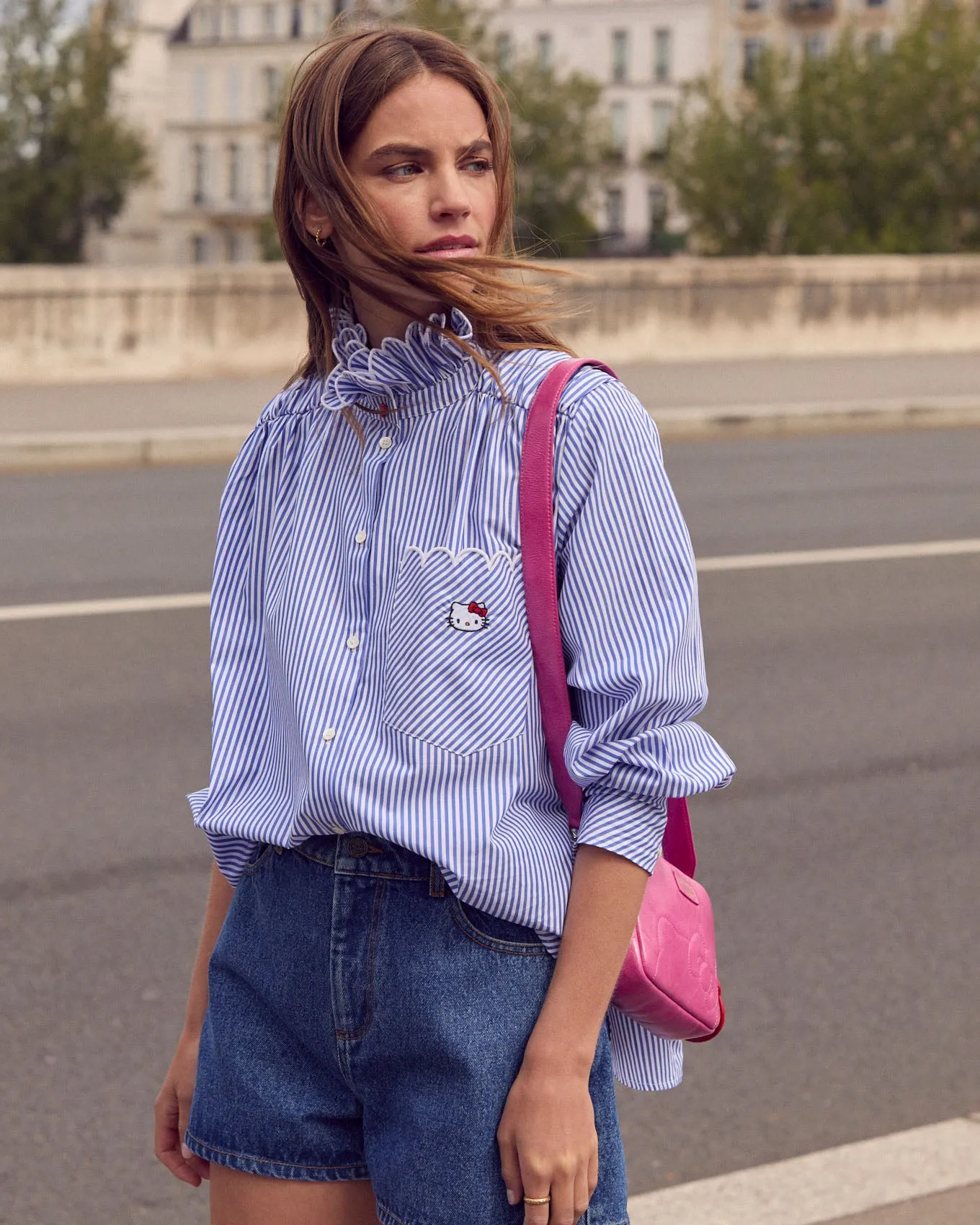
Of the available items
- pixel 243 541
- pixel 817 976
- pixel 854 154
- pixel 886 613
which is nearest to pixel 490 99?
pixel 243 541

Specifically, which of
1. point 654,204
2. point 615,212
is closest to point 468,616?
point 654,204

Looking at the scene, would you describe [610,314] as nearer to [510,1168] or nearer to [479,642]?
[479,642]

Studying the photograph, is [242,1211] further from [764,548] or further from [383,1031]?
[764,548]

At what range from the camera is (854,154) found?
114ft

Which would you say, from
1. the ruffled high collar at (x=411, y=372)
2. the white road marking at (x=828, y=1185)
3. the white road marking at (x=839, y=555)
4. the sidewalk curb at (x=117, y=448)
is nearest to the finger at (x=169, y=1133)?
the ruffled high collar at (x=411, y=372)

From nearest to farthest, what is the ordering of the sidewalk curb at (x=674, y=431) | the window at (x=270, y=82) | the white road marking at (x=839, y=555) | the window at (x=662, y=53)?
the white road marking at (x=839, y=555)
the sidewalk curb at (x=674, y=431)
the window at (x=662, y=53)
the window at (x=270, y=82)

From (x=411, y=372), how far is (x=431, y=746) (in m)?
0.39

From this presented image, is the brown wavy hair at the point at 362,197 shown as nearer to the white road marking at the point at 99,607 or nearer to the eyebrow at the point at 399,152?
the eyebrow at the point at 399,152

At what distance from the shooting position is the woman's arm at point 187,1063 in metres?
1.99

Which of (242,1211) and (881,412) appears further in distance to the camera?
(881,412)

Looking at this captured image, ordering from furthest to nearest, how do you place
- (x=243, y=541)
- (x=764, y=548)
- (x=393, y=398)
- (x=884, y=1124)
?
(x=764, y=548) < (x=884, y=1124) < (x=243, y=541) < (x=393, y=398)

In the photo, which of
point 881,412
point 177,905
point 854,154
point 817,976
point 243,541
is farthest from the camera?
point 854,154

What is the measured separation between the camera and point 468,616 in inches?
67.1

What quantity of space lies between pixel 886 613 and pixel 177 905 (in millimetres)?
4852
